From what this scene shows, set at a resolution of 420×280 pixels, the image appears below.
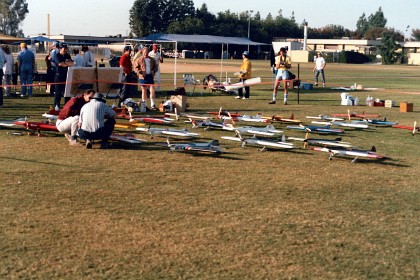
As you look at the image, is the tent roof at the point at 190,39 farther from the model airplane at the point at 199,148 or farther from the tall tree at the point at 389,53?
the tall tree at the point at 389,53

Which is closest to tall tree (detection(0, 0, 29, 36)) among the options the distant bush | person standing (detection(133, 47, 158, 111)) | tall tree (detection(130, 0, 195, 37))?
tall tree (detection(130, 0, 195, 37))

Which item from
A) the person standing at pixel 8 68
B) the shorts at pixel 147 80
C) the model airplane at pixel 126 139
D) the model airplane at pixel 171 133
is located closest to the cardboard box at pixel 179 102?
the shorts at pixel 147 80

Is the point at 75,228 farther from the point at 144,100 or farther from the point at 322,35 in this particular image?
the point at 322,35

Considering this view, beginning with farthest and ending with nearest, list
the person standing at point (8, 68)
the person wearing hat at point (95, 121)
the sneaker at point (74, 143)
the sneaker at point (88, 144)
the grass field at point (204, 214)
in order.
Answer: the person standing at point (8, 68)
the sneaker at point (74, 143)
the sneaker at point (88, 144)
the person wearing hat at point (95, 121)
the grass field at point (204, 214)

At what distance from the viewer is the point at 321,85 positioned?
1303 inches

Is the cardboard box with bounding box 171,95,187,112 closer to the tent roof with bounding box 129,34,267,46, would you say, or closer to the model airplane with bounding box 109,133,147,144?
the model airplane with bounding box 109,133,147,144

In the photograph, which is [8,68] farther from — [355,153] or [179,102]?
[355,153]

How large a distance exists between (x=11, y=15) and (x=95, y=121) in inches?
5924

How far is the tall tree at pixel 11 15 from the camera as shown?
14875cm

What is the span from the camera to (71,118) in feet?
41.3

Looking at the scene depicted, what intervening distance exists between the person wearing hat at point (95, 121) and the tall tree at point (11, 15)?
488 feet

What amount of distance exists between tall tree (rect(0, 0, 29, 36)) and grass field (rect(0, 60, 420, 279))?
14867cm

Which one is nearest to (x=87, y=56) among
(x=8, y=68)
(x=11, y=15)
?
(x=8, y=68)

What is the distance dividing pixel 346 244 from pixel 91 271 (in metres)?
2.95
